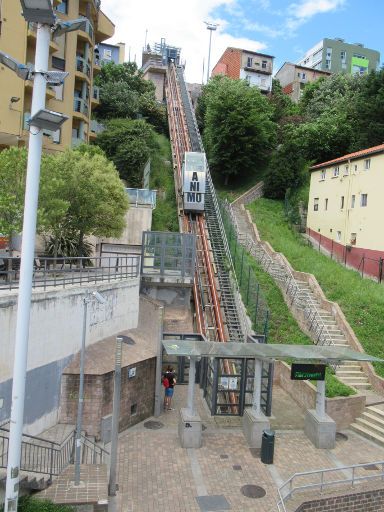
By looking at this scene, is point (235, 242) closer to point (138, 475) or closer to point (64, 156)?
point (64, 156)

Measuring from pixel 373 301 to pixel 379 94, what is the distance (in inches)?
967

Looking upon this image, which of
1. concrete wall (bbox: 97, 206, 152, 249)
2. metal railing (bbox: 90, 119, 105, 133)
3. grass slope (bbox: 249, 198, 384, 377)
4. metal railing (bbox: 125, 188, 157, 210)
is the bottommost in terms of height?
grass slope (bbox: 249, 198, 384, 377)

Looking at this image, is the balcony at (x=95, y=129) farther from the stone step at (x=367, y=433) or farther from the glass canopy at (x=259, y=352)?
the stone step at (x=367, y=433)

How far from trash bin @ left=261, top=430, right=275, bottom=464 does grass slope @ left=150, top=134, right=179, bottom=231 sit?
2243 centimetres

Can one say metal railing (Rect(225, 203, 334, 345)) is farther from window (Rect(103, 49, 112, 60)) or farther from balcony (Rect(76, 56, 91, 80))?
window (Rect(103, 49, 112, 60))

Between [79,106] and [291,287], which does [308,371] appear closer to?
[291,287]

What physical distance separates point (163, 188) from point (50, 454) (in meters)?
31.6

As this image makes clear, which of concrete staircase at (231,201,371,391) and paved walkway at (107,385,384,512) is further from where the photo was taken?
concrete staircase at (231,201,371,391)

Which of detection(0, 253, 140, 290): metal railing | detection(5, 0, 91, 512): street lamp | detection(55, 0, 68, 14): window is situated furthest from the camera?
detection(55, 0, 68, 14): window

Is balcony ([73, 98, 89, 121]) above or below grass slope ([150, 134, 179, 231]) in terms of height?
above

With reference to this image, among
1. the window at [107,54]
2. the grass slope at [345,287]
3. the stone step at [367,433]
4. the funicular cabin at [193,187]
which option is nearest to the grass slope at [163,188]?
the funicular cabin at [193,187]

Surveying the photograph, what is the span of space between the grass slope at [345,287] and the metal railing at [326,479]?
7.10 m

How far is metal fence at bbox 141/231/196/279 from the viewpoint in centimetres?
2488

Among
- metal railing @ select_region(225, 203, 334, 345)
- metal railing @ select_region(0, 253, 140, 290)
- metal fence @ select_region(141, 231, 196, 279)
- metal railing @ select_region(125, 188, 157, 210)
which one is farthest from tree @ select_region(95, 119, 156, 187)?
metal railing @ select_region(0, 253, 140, 290)
